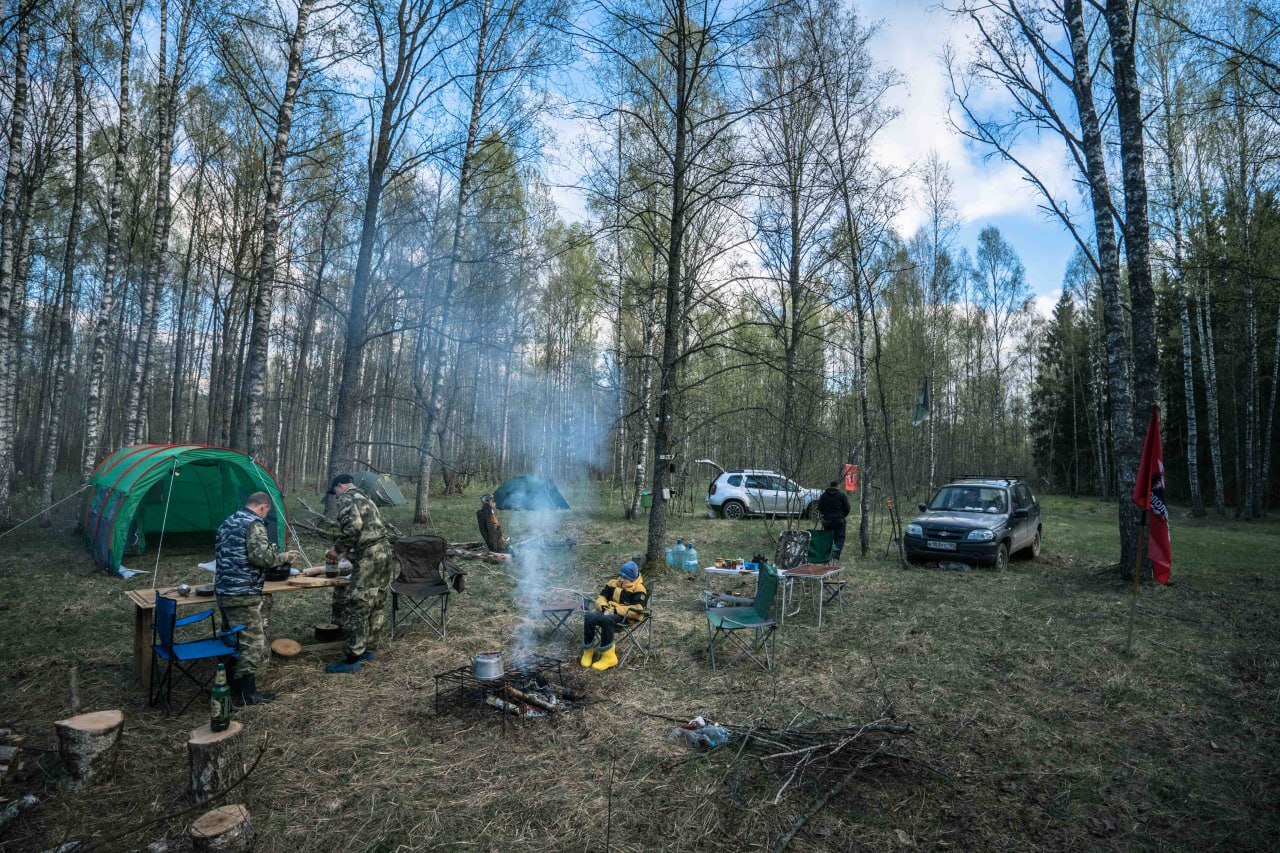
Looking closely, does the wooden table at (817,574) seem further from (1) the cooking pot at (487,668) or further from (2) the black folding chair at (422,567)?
(2) the black folding chair at (422,567)

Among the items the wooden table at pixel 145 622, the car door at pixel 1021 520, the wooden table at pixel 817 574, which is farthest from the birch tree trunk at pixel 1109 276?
the wooden table at pixel 145 622

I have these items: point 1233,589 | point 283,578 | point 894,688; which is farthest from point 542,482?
point 1233,589

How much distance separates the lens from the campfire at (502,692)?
4387mm

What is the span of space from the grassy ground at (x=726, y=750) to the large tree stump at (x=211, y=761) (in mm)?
114

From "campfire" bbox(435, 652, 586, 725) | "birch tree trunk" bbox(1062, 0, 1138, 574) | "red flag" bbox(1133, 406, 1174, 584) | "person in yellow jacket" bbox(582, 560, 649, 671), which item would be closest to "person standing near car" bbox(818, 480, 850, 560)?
"birch tree trunk" bbox(1062, 0, 1138, 574)

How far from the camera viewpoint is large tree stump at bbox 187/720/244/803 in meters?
3.25

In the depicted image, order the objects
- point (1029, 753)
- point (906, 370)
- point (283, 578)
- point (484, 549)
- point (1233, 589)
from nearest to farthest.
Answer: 1. point (1029, 753)
2. point (283, 578)
3. point (1233, 589)
4. point (484, 549)
5. point (906, 370)

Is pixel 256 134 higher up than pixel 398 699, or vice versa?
pixel 256 134

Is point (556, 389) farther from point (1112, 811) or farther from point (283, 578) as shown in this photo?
point (1112, 811)

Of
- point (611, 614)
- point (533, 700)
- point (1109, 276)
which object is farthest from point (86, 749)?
point (1109, 276)

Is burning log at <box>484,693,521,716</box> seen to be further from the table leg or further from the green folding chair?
the table leg

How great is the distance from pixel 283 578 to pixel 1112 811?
244 inches

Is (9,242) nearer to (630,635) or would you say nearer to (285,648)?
(285,648)

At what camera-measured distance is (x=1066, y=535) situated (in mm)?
15336
